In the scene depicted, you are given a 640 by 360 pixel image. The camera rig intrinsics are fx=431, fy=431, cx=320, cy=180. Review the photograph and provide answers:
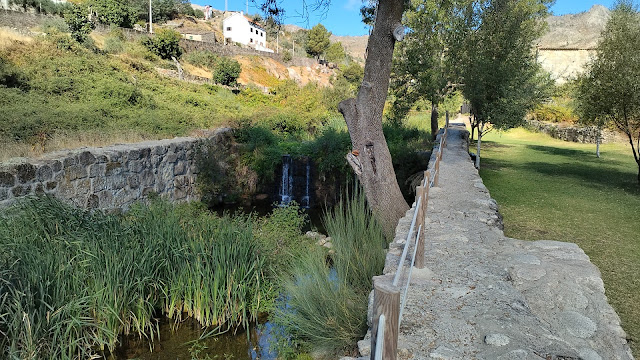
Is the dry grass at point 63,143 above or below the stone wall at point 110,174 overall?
above

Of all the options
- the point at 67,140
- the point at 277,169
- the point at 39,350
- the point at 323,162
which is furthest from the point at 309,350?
the point at 277,169

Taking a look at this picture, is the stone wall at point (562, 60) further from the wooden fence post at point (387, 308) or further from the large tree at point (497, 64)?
the wooden fence post at point (387, 308)

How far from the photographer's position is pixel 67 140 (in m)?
9.48

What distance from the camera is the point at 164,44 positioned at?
3425cm

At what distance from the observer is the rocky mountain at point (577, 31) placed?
39.5 metres

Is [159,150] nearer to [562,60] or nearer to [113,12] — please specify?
[113,12]

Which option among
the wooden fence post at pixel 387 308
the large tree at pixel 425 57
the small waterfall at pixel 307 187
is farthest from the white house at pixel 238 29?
the wooden fence post at pixel 387 308

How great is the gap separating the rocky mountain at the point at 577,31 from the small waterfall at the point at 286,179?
28.7 metres

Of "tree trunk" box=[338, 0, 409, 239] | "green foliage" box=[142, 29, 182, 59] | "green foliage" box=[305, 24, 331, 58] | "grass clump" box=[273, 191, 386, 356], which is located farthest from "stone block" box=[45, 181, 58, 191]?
"green foliage" box=[305, 24, 331, 58]

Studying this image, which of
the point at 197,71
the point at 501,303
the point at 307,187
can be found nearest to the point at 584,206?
the point at 501,303

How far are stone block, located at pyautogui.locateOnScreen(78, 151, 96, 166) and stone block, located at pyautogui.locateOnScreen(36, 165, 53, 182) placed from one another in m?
0.87

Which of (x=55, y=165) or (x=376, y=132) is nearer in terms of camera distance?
(x=376, y=132)

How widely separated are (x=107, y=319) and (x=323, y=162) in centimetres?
1093

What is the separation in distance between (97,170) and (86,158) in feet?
1.26
